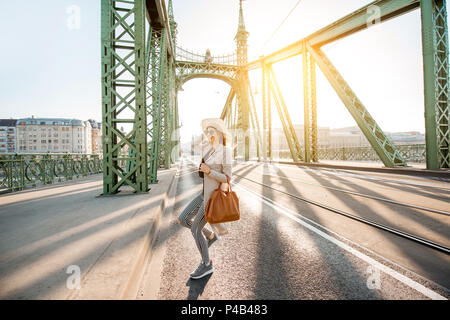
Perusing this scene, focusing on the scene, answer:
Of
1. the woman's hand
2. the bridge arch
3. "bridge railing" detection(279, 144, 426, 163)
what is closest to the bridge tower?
the bridge arch

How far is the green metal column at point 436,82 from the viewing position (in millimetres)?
9766

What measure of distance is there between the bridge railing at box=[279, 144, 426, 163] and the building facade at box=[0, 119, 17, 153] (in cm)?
11424

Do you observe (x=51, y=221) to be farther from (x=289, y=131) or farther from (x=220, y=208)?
(x=289, y=131)

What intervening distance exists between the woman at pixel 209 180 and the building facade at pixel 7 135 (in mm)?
119256

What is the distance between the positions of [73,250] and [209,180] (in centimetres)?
185

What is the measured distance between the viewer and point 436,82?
9.77 metres

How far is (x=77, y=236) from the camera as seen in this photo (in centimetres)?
301

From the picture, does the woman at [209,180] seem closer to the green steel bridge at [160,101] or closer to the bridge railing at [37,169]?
the green steel bridge at [160,101]

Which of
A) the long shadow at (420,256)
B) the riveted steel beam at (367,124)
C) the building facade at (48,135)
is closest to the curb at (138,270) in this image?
the long shadow at (420,256)

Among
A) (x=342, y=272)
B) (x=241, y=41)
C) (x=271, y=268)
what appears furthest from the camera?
(x=241, y=41)

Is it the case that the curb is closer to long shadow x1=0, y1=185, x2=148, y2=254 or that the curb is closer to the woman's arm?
long shadow x1=0, y1=185, x2=148, y2=254

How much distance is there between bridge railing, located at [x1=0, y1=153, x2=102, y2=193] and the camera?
732cm

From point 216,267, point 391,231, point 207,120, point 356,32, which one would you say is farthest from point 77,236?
point 356,32

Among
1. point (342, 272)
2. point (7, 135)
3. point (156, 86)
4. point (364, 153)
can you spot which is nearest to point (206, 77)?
point (156, 86)
